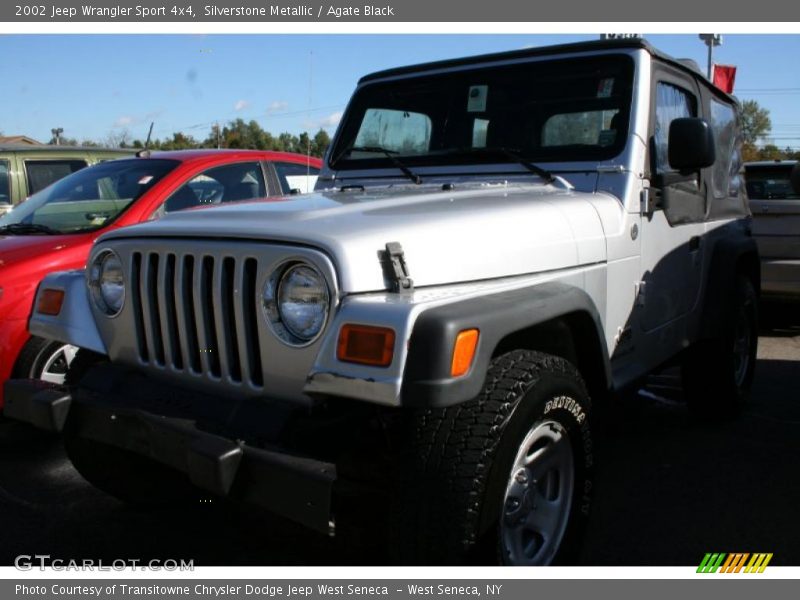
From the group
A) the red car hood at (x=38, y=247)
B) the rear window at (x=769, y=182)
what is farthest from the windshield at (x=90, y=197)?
the rear window at (x=769, y=182)

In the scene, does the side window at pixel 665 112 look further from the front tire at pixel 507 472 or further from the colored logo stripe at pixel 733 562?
the colored logo stripe at pixel 733 562

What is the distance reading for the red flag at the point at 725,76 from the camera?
10922mm

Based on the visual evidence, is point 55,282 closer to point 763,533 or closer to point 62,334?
point 62,334

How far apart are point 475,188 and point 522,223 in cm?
56

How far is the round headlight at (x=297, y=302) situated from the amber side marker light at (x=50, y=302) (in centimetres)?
119

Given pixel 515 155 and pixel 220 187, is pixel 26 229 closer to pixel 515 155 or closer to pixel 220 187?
pixel 220 187

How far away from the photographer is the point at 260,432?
2.26 m

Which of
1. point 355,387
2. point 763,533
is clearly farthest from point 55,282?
point 763,533

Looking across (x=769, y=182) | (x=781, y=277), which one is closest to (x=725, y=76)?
(x=769, y=182)

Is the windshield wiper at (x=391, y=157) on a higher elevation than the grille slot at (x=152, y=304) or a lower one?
higher

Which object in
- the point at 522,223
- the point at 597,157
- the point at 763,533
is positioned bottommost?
the point at 763,533

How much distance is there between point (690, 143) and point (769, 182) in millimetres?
5037

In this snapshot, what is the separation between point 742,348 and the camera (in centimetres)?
500

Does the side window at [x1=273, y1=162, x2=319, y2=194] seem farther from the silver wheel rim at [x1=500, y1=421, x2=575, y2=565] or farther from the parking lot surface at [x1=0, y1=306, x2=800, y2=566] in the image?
the silver wheel rim at [x1=500, y1=421, x2=575, y2=565]
